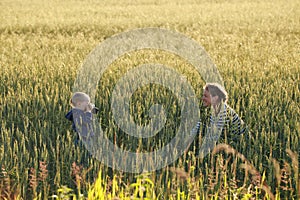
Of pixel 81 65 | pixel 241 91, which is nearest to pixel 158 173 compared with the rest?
pixel 241 91

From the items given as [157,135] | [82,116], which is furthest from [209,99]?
[82,116]

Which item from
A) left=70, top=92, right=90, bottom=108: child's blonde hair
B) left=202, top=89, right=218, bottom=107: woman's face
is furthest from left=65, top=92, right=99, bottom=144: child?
left=202, top=89, right=218, bottom=107: woman's face

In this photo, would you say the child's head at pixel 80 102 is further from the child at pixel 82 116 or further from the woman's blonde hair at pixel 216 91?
the woman's blonde hair at pixel 216 91

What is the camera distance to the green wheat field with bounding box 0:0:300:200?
3551mm

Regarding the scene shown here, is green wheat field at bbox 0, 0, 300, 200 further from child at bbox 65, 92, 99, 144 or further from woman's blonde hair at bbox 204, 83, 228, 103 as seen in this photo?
woman's blonde hair at bbox 204, 83, 228, 103

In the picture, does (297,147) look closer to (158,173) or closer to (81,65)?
(158,173)

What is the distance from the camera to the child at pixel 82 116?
4.45 m

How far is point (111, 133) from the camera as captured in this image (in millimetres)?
4496

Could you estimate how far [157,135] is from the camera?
189 inches

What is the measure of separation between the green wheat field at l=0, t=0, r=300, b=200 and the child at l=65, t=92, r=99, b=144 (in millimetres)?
109

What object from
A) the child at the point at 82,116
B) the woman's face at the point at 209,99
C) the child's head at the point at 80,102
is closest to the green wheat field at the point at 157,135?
the child at the point at 82,116

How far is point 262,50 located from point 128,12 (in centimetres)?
989

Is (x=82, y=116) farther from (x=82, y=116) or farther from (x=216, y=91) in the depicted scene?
(x=216, y=91)

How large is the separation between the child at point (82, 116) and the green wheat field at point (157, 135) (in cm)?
11
